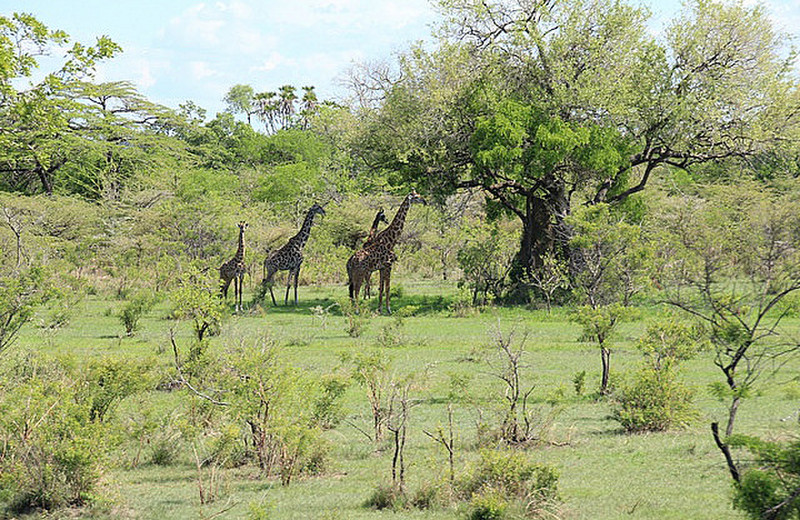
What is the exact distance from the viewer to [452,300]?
25859 mm

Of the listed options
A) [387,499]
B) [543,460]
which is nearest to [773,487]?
[387,499]

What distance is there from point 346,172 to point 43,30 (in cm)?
→ 3233

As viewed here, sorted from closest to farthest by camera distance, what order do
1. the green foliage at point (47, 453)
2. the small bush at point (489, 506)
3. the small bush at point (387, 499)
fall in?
the small bush at point (489, 506) < the small bush at point (387, 499) < the green foliage at point (47, 453)

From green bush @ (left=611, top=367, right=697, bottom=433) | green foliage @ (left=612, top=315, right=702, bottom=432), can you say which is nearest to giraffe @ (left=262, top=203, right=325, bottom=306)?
green foliage @ (left=612, top=315, right=702, bottom=432)

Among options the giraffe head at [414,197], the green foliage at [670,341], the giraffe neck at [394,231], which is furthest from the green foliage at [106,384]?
the giraffe head at [414,197]

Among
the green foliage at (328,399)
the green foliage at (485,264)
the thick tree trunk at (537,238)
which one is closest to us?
the green foliage at (328,399)

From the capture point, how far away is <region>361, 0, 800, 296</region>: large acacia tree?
23.5 meters

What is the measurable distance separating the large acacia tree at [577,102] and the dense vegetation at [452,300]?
0.10 meters

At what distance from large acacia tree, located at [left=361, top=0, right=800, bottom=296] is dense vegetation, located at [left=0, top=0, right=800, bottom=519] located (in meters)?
0.10

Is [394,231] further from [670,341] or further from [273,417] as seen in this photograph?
[273,417]

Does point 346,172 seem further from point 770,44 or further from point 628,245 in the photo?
point 628,245

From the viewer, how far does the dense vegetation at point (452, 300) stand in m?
7.57

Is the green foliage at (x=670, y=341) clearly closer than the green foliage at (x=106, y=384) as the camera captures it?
No

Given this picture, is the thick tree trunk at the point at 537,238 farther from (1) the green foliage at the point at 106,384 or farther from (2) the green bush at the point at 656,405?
(1) the green foliage at the point at 106,384
